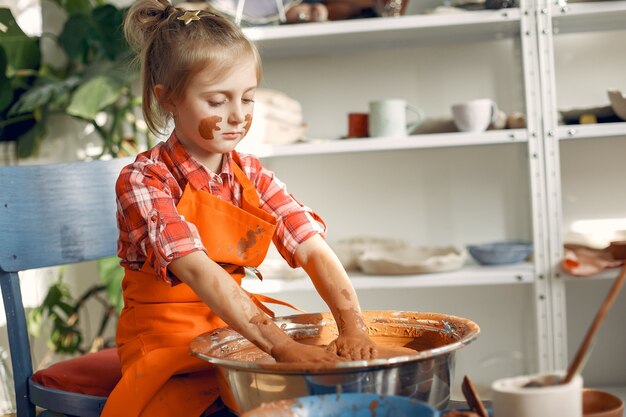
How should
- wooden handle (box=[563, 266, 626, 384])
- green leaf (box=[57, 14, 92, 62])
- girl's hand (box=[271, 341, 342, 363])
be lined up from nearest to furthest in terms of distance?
wooden handle (box=[563, 266, 626, 384]) → girl's hand (box=[271, 341, 342, 363]) → green leaf (box=[57, 14, 92, 62])

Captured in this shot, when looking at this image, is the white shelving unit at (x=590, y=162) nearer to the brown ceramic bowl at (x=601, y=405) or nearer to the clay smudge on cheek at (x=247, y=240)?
the clay smudge on cheek at (x=247, y=240)

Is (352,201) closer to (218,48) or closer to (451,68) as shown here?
(451,68)

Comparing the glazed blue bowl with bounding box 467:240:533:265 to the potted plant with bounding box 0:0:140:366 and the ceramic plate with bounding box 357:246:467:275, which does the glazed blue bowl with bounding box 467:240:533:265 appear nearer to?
the ceramic plate with bounding box 357:246:467:275

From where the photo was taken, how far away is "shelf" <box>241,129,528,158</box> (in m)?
2.09

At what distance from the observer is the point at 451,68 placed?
2.40 metres

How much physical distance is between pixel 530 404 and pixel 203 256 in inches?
20.4

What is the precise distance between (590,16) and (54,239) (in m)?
1.47

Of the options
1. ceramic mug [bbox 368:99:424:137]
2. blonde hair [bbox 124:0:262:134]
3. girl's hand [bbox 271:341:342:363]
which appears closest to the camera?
girl's hand [bbox 271:341:342:363]

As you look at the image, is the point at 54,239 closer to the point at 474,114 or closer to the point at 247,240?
the point at 247,240

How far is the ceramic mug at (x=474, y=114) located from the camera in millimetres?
2088

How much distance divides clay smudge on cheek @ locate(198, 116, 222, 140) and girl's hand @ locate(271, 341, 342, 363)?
0.34 m

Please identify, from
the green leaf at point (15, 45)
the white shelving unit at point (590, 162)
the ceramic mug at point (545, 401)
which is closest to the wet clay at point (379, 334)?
the ceramic mug at point (545, 401)

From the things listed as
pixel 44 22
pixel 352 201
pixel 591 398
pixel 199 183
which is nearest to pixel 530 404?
pixel 591 398

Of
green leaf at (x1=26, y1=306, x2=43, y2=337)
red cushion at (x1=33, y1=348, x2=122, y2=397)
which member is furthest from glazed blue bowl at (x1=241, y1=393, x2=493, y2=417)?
green leaf at (x1=26, y1=306, x2=43, y2=337)
